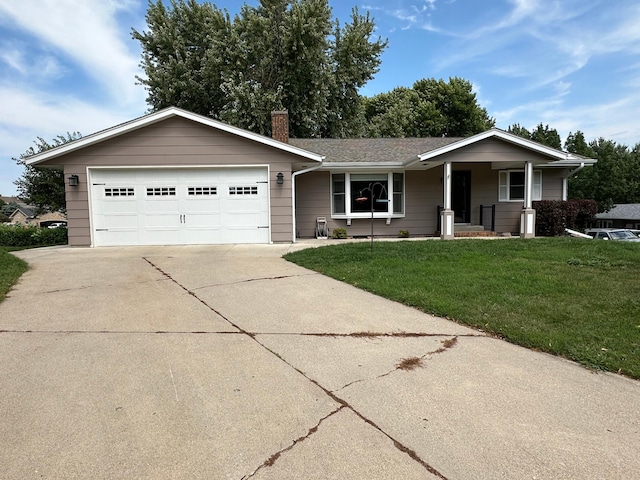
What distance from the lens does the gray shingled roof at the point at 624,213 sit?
33.9 metres

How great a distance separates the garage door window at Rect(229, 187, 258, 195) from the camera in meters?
11.3

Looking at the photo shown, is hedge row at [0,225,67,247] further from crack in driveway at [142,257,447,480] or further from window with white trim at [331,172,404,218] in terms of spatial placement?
crack in driveway at [142,257,447,480]

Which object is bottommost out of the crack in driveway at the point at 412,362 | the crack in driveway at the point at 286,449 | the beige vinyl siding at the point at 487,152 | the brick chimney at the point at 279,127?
the crack in driveway at the point at 412,362

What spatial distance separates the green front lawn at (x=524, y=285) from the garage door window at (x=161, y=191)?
450 centimetres

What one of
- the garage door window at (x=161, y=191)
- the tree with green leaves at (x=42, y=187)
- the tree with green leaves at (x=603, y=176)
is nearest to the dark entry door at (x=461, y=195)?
the garage door window at (x=161, y=191)

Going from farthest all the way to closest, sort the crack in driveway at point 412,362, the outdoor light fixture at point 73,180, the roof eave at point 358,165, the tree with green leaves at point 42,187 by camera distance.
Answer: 1. the tree with green leaves at point 42,187
2. the roof eave at point 358,165
3. the outdoor light fixture at point 73,180
4. the crack in driveway at point 412,362

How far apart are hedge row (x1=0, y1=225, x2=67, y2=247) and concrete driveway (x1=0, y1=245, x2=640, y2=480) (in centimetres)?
1390

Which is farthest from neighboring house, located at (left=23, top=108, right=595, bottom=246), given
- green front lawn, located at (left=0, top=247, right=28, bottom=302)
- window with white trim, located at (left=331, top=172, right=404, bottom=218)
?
green front lawn, located at (left=0, top=247, right=28, bottom=302)

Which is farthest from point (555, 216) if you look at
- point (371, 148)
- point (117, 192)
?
point (117, 192)

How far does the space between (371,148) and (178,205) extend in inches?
289

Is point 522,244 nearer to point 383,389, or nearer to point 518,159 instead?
point 518,159

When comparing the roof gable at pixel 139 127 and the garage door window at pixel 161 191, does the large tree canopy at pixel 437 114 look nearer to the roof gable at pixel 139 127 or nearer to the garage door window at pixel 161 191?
the roof gable at pixel 139 127

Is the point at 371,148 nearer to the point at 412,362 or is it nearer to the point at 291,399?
the point at 412,362

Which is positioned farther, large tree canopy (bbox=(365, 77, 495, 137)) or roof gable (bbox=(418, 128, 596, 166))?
large tree canopy (bbox=(365, 77, 495, 137))
